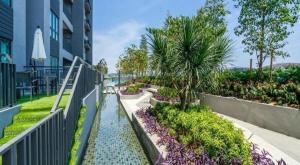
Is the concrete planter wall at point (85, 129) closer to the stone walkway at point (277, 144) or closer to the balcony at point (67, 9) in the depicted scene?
the stone walkway at point (277, 144)

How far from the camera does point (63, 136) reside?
4914 mm

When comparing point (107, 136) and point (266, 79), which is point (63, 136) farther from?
point (266, 79)

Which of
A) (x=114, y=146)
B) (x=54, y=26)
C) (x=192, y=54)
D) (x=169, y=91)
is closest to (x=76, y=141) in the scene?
(x=114, y=146)

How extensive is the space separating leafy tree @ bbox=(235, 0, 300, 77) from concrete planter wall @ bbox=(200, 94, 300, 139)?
2269mm

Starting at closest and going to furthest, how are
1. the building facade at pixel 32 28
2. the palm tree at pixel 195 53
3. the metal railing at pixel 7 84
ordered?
the metal railing at pixel 7 84
the palm tree at pixel 195 53
the building facade at pixel 32 28

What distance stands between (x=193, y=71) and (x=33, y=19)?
1167 cm

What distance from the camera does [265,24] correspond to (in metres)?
13.5

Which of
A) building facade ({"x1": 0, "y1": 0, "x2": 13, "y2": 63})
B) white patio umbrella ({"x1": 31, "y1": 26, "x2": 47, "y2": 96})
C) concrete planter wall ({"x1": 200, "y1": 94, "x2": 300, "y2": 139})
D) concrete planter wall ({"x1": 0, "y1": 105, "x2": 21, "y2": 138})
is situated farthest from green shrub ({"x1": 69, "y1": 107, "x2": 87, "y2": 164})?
building facade ({"x1": 0, "y1": 0, "x2": 13, "y2": 63})

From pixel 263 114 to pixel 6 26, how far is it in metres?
10.8

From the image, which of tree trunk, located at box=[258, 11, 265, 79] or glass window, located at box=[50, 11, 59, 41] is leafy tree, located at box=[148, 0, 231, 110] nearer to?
tree trunk, located at box=[258, 11, 265, 79]

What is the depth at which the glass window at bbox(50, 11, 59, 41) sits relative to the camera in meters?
19.3

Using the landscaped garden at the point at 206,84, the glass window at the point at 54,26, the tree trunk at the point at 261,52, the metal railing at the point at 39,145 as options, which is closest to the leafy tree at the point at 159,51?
the landscaped garden at the point at 206,84

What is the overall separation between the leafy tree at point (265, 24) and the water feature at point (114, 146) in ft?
22.2

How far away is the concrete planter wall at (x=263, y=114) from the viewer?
8273mm
